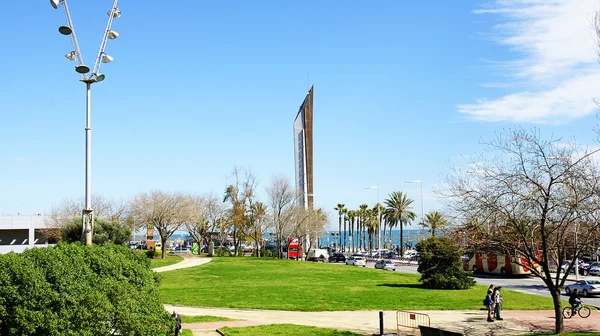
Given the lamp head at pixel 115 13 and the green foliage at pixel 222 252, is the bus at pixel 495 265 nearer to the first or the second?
the green foliage at pixel 222 252

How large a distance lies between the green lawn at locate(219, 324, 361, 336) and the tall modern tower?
75.4 meters

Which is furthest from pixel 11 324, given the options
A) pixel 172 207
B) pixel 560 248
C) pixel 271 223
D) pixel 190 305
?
pixel 271 223

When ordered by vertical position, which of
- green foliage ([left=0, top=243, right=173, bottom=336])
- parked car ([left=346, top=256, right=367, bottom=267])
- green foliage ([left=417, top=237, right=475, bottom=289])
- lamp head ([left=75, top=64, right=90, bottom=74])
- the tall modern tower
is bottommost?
parked car ([left=346, top=256, right=367, bottom=267])

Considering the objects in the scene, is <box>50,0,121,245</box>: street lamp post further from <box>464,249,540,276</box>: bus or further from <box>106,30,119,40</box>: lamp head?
<box>464,249,540,276</box>: bus

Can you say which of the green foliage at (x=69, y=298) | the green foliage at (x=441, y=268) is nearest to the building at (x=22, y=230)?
the green foliage at (x=441, y=268)

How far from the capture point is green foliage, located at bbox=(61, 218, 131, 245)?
49.8 m

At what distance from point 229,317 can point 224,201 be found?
57.7m

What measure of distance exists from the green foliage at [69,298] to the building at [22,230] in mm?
68831

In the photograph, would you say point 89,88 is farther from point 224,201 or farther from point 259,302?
point 224,201

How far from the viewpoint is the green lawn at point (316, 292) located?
1189 inches

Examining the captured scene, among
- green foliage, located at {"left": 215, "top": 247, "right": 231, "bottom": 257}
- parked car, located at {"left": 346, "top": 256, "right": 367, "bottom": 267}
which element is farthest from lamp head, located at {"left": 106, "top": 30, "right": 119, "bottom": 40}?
green foliage, located at {"left": 215, "top": 247, "right": 231, "bottom": 257}

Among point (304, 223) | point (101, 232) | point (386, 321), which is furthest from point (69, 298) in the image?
point (304, 223)

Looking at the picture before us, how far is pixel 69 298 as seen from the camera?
14.6 metres

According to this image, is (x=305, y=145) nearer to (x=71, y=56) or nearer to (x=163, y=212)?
(x=163, y=212)
